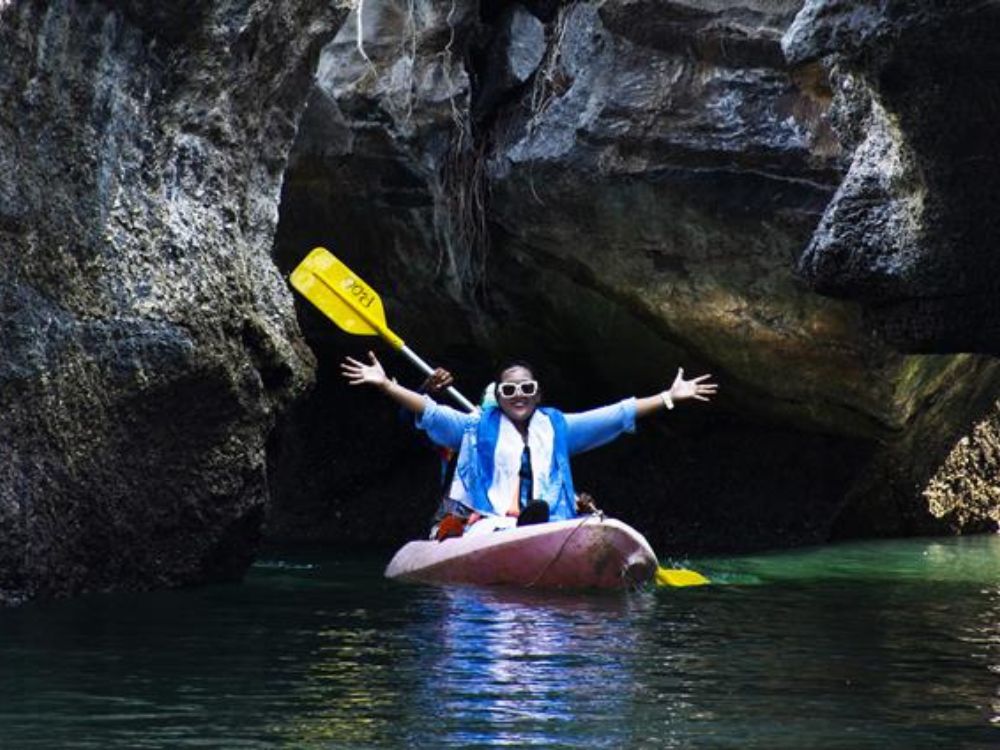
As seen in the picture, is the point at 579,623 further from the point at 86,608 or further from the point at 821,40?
the point at 821,40

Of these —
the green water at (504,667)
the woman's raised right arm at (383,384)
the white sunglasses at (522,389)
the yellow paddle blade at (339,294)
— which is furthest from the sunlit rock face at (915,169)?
the yellow paddle blade at (339,294)

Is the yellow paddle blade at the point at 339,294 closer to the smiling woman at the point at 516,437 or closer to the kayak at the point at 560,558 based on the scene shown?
the smiling woman at the point at 516,437

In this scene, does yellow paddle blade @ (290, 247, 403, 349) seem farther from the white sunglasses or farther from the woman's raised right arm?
the white sunglasses

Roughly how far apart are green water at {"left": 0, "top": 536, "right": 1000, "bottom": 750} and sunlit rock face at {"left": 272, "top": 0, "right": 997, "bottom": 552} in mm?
2232

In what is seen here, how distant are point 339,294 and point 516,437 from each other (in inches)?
59.5

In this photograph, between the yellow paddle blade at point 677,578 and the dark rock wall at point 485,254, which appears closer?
the dark rock wall at point 485,254

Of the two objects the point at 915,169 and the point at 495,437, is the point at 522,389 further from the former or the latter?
the point at 915,169

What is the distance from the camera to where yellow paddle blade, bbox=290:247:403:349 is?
42.1 feet

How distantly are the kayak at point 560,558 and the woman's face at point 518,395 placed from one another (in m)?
0.89

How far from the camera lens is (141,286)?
33.6ft

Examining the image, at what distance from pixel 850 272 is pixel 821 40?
3.07ft

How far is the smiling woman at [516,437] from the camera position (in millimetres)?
12109

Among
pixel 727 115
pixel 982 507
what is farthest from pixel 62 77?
pixel 982 507

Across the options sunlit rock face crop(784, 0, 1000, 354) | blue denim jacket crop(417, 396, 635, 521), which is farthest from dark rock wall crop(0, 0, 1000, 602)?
blue denim jacket crop(417, 396, 635, 521)
